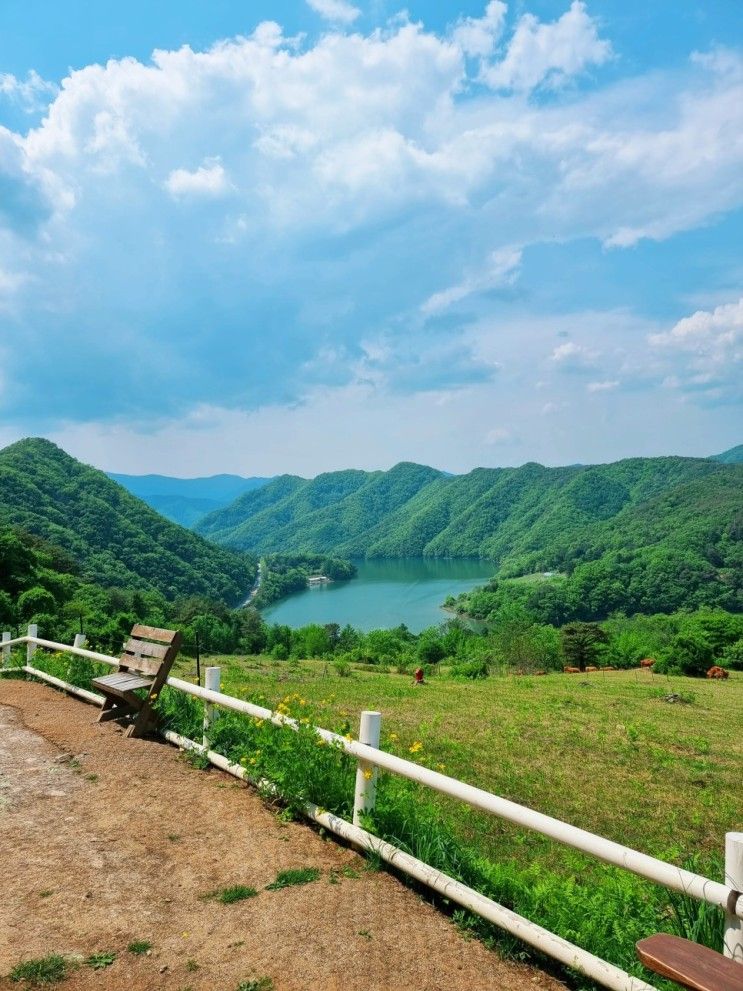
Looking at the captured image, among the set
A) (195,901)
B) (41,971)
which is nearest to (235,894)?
(195,901)

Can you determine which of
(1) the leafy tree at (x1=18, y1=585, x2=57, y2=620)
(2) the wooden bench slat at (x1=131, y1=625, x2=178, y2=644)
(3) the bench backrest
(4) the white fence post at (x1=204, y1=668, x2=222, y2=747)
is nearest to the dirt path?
(4) the white fence post at (x1=204, y1=668, x2=222, y2=747)

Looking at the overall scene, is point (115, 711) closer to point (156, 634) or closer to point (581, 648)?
point (156, 634)

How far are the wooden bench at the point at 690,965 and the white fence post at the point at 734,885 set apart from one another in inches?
13.4

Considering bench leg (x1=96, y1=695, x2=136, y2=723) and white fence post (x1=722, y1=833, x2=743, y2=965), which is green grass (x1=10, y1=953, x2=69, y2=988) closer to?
white fence post (x1=722, y1=833, x2=743, y2=965)

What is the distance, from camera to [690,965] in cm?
203

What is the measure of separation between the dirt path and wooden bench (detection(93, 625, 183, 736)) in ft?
3.06

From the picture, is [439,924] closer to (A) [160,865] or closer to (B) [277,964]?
(B) [277,964]

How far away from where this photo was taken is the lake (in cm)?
9400

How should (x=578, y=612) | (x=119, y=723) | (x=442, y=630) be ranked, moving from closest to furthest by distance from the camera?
(x=119, y=723) < (x=442, y=630) < (x=578, y=612)

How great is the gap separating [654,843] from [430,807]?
2.98 m

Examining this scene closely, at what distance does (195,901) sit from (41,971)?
79cm

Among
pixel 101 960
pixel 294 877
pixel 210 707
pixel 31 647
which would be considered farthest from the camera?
pixel 31 647

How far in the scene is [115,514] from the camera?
10069cm

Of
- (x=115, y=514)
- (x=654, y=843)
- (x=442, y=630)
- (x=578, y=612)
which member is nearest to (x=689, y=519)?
(x=578, y=612)
